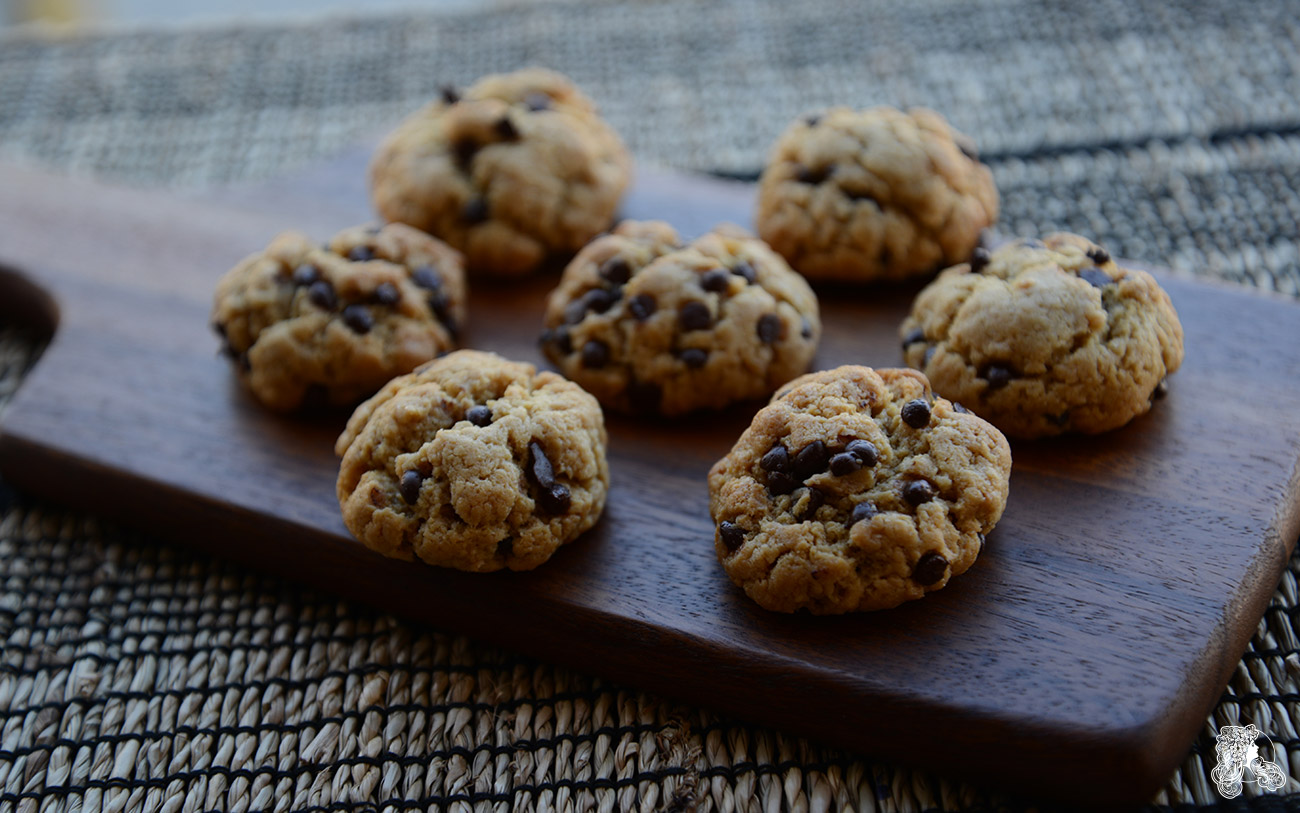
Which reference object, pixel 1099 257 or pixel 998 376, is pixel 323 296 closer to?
pixel 998 376

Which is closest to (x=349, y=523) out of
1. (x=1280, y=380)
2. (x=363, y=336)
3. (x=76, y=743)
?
(x=363, y=336)

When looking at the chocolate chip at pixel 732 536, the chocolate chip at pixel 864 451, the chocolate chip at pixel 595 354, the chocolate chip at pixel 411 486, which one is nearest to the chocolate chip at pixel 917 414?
the chocolate chip at pixel 864 451

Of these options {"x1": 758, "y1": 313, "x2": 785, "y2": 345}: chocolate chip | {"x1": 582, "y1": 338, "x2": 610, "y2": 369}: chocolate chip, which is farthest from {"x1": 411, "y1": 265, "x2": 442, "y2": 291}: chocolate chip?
{"x1": 758, "y1": 313, "x2": 785, "y2": 345}: chocolate chip

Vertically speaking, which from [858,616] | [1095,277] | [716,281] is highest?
[1095,277]

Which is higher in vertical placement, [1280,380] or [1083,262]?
[1083,262]

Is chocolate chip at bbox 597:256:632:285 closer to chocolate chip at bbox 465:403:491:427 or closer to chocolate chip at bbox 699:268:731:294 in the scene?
chocolate chip at bbox 699:268:731:294

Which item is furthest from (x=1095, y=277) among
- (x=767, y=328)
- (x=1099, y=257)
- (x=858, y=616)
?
(x=858, y=616)

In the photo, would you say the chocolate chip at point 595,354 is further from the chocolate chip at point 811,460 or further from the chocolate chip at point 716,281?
the chocolate chip at point 811,460

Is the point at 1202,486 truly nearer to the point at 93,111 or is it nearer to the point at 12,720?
the point at 12,720
